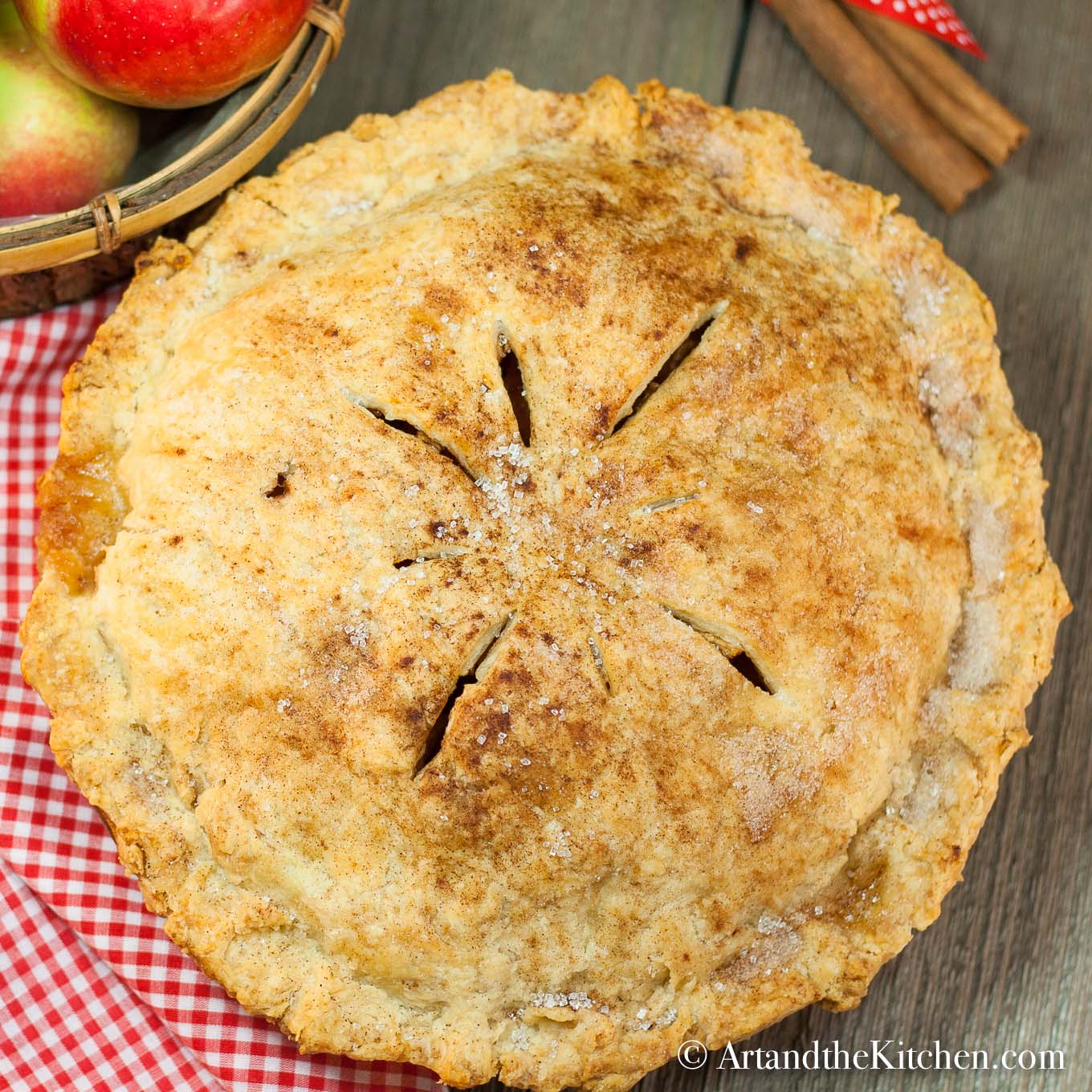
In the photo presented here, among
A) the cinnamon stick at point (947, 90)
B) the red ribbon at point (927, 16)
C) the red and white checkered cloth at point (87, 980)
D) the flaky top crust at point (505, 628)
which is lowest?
the red and white checkered cloth at point (87, 980)

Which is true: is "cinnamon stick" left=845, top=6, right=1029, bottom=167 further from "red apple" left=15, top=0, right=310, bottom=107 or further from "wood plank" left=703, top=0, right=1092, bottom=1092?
"red apple" left=15, top=0, right=310, bottom=107

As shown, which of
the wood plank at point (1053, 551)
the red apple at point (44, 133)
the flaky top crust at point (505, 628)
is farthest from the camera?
the wood plank at point (1053, 551)

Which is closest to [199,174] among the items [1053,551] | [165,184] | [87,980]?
[165,184]

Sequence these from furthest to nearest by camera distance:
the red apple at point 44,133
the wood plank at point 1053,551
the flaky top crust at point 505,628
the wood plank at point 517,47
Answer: the wood plank at point 517,47 < the wood plank at point 1053,551 < the red apple at point 44,133 < the flaky top crust at point 505,628

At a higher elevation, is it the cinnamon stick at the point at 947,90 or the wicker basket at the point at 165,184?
the cinnamon stick at the point at 947,90

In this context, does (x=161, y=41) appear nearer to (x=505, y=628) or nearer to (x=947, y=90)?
(x=505, y=628)

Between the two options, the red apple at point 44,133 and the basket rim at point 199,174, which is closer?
the basket rim at point 199,174

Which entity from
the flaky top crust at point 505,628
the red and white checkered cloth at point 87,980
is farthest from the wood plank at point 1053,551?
the red and white checkered cloth at point 87,980

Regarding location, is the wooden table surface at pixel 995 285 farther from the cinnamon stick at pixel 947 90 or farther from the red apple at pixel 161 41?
the red apple at pixel 161 41
